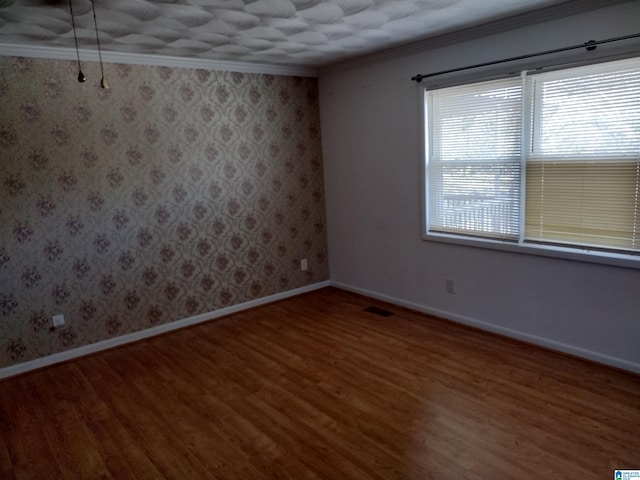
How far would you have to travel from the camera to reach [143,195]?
3816mm

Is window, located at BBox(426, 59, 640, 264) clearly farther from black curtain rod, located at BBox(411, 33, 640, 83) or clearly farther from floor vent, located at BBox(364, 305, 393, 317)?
floor vent, located at BBox(364, 305, 393, 317)

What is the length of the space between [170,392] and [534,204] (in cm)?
290

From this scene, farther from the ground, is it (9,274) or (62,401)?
(9,274)

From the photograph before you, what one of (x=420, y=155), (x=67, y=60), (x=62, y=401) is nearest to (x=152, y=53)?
(x=67, y=60)

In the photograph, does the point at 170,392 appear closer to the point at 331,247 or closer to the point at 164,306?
the point at 164,306

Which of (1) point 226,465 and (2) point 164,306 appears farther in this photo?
(2) point 164,306

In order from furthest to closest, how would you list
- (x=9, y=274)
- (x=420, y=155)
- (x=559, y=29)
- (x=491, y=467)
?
(x=420, y=155), (x=9, y=274), (x=559, y=29), (x=491, y=467)

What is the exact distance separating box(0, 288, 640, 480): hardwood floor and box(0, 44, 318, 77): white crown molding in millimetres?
2324

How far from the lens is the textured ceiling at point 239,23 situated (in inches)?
99.6

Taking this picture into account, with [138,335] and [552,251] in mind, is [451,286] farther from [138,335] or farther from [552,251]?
[138,335]

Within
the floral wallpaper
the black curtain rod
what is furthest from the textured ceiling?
the floral wallpaper

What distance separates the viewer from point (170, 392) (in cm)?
301

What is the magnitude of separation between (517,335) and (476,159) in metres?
1.43

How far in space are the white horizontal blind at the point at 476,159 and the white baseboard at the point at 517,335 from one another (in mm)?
745
